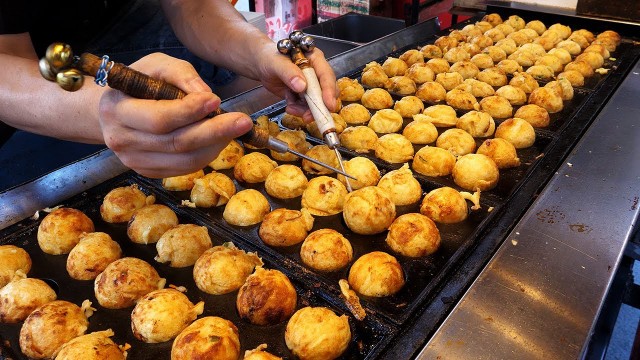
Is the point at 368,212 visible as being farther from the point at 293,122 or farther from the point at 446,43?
the point at 446,43

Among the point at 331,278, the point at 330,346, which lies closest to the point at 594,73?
the point at 331,278

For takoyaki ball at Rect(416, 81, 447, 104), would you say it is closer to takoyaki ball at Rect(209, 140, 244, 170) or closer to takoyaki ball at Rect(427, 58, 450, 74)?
takoyaki ball at Rect(427, 58, 450, 74)

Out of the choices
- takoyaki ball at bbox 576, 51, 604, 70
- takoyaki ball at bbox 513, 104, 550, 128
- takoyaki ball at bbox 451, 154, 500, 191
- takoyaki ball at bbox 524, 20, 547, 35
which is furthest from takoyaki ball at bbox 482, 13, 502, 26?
takoyaki ball at bbox 451, 154, 500, 191

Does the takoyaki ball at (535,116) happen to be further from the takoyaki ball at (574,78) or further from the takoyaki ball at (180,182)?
the takoyaki ball at (180,182)

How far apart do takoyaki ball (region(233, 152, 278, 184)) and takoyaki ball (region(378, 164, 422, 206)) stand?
62 centimetres

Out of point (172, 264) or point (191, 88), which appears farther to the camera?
point (172, 264)

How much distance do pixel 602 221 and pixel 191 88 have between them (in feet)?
5.48

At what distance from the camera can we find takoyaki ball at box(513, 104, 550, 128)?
295cm

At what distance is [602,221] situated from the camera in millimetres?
1964

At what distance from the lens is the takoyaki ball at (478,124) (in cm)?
291

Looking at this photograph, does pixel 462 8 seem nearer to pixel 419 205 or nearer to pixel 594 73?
pixel 594 73

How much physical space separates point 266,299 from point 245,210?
0.59 metres

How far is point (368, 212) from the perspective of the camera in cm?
215

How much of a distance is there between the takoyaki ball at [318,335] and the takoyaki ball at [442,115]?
1710mm
